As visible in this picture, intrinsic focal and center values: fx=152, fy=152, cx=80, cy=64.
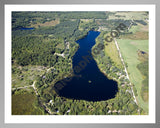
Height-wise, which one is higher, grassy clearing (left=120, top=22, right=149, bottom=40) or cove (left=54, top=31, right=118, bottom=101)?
grassy clearing (left=120, top=22, right=149, bottom=40)

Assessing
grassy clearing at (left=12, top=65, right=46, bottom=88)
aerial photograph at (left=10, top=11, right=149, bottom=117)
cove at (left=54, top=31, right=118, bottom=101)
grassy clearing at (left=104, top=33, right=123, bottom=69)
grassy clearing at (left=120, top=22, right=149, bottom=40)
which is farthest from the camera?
grassy clearing at (left=120, top=22, right=149, bottom=40)

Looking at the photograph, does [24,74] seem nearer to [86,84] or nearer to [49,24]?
[86,84]

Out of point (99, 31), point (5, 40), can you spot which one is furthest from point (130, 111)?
point (99, 31)

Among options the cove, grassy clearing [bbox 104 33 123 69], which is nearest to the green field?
grassy clearing [bbox 104 33 123 69]

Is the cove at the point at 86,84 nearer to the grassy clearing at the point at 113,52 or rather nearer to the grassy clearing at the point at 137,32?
the grassy clearing at the point at 113,52

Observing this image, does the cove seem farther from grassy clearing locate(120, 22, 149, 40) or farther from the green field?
grassy clearing locate(120, 22, 149, 40)
